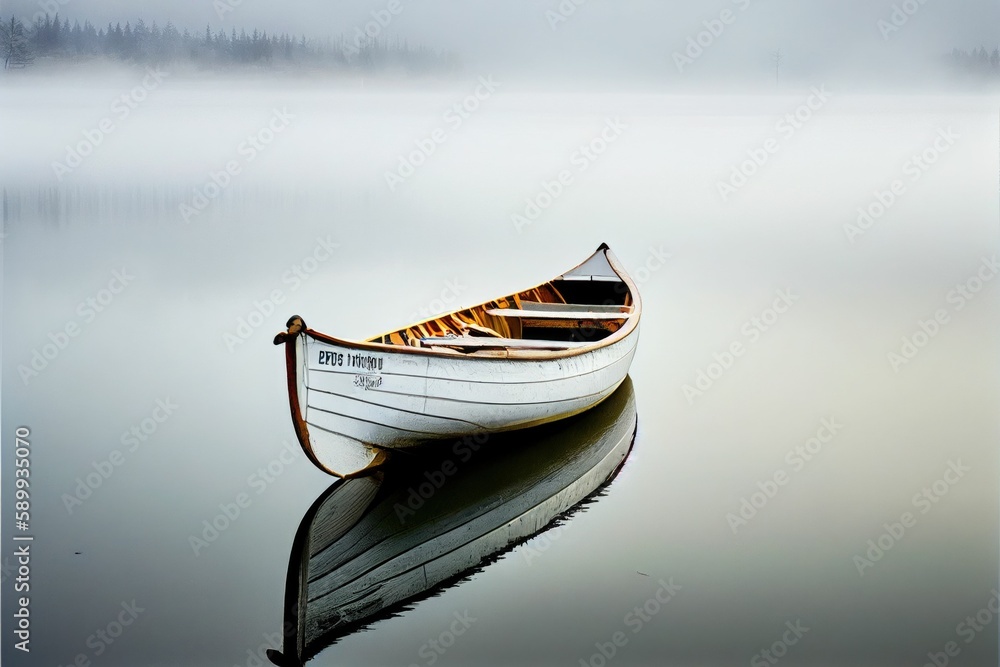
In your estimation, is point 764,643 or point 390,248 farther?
point 390,248

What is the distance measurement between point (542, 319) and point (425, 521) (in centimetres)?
276

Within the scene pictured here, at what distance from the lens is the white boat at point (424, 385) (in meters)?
4.88

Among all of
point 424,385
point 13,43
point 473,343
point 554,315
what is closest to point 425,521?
point 424,385

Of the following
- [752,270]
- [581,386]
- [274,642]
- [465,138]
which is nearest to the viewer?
[274,642]

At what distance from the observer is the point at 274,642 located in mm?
4105

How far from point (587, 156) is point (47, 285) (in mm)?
20738

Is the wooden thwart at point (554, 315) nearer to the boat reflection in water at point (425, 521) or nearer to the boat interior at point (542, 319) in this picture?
the boat interior at point (542, 319)

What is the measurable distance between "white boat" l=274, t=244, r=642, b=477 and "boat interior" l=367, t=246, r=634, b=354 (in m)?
0.02

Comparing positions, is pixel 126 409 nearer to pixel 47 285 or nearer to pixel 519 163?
pixel 47 285

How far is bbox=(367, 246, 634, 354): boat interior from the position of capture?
19.8 ft

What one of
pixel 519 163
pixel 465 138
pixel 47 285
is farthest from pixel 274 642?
pixel 465 138

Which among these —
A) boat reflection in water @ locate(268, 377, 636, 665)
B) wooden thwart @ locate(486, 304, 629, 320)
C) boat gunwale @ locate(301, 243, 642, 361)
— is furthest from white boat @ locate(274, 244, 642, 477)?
wooden thwart @ locate(486, 304, 629, 320)

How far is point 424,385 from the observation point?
514 cm

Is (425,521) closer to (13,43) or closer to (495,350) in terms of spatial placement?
(495,350)
